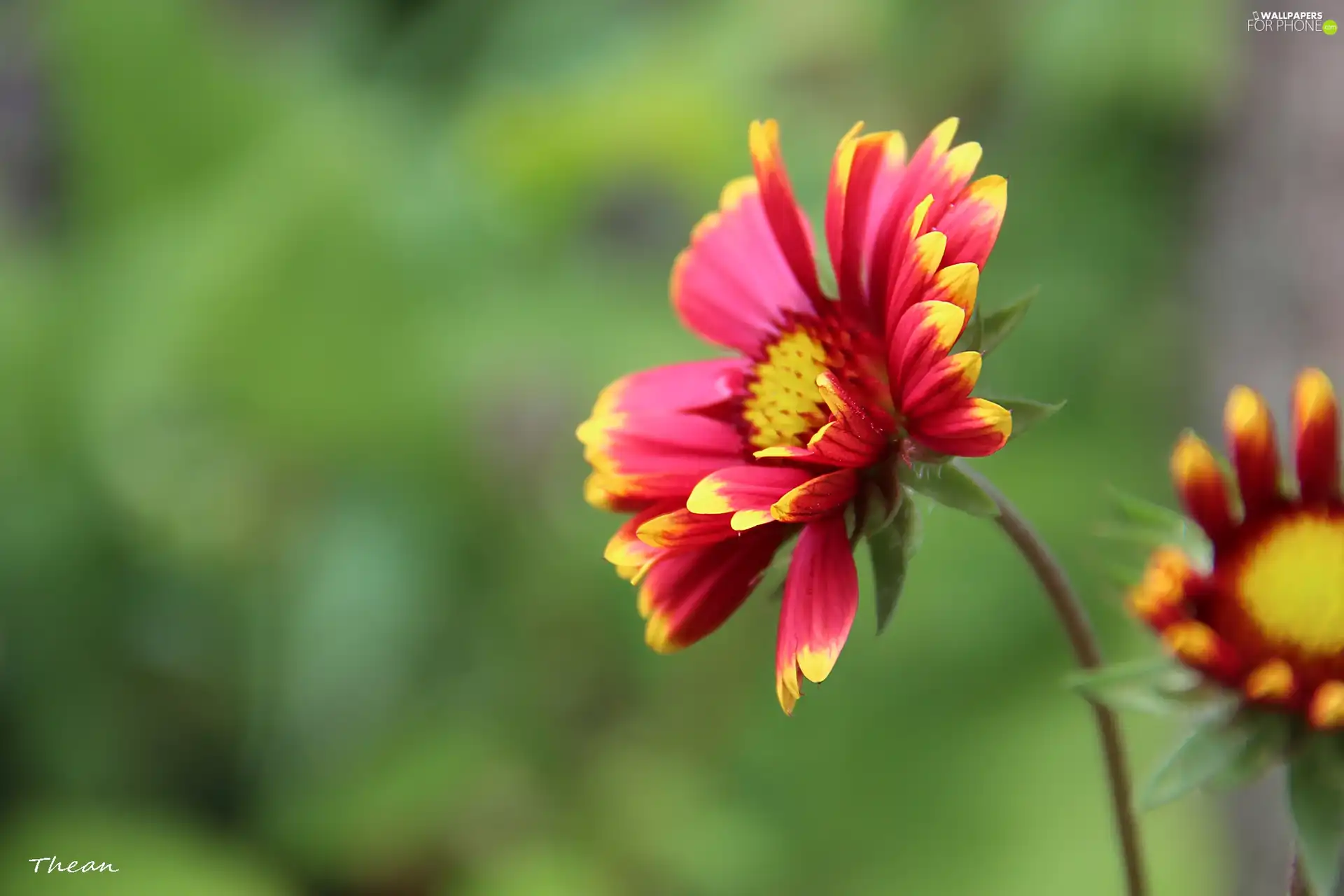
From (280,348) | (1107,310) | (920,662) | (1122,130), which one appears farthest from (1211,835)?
(280,348)

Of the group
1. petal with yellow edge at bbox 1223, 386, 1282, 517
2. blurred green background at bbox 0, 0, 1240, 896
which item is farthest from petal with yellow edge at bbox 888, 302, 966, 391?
blurred green background at bbox 0, 0, 1240, 896

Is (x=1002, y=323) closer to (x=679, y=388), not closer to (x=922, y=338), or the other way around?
(x=922, y=338)

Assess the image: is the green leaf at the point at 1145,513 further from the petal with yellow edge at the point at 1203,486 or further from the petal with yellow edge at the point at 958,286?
the petal with yellow edge at the point at 958,286

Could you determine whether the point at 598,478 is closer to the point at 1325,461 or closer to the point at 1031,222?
the point at 1325,461

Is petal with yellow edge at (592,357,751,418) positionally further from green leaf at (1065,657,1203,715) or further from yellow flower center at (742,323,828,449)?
green leaf at (1065,657,1203,715)

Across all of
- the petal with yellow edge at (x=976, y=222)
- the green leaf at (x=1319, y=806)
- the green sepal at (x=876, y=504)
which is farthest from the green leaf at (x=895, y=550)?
the green leaf at (x=1319, y=806)

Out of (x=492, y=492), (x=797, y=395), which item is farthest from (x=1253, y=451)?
(x=492, y=492)
